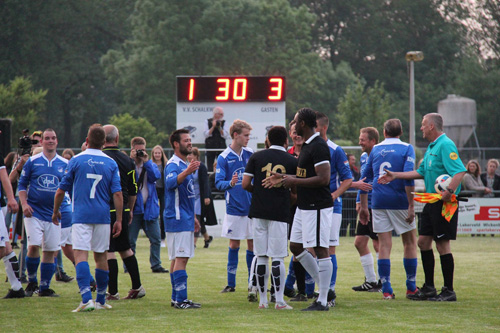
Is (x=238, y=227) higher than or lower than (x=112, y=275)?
higher

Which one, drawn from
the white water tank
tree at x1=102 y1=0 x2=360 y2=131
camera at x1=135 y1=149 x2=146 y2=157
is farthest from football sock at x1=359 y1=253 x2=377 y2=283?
tree at x1=102 y1=0 x2=360 y2=131

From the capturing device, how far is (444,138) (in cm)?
1012

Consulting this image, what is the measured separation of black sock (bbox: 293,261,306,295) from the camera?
33.9 ft

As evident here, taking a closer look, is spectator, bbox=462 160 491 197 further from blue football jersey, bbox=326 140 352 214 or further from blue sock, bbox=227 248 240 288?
blue football jersey, bbox=326 140 352 214

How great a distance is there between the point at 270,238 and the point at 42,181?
3336 millimetres

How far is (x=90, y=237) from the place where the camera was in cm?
901

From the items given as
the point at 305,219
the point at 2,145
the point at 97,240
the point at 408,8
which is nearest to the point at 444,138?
the point at 305,219

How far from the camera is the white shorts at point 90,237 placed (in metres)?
8.95

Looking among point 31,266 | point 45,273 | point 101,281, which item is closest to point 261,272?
point 101,281

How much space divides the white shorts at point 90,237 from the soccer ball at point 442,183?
3.99 meters

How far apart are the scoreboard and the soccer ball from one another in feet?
40.5

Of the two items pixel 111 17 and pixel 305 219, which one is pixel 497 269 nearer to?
pixel 305 219

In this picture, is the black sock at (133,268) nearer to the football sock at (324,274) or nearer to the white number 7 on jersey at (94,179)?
the white number 7 on jersey at (94,179)

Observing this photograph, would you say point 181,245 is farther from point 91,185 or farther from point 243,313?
point 91,185
